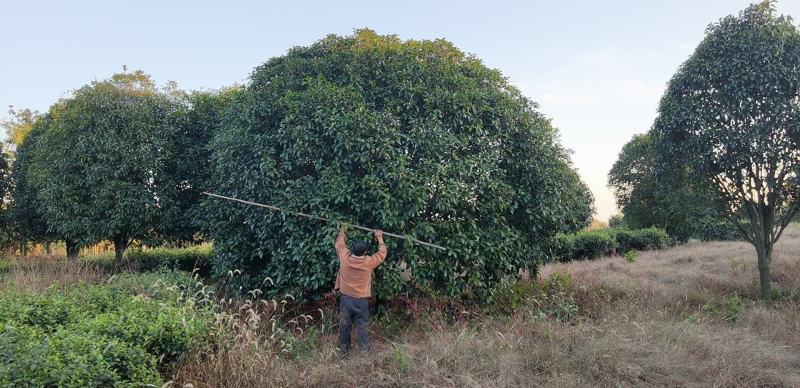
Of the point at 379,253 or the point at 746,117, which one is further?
the point at 746,117

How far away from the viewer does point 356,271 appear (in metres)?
6.06

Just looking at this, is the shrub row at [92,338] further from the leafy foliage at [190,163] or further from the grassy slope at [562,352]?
the leafy foliage at [190,163]

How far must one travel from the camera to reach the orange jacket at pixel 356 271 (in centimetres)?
602

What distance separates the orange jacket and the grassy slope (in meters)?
0.68

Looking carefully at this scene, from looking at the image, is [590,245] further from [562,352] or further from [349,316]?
[349,316]

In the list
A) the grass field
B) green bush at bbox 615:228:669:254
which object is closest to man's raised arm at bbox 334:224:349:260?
the grass field

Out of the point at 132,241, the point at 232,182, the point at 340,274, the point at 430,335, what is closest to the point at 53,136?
the point at 132,241

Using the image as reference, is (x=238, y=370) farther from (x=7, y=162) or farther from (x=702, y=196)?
(x=7, y=162)

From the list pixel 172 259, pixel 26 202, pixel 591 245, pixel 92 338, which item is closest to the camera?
pixel 92 338

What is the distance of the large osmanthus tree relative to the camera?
8.44m

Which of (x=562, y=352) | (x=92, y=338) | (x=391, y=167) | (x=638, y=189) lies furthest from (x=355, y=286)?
(x=638, y=189)

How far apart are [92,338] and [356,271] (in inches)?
110

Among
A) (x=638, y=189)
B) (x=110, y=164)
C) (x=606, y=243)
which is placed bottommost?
(x=606, y=243)

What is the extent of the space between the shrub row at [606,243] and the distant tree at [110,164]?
38.5ft
